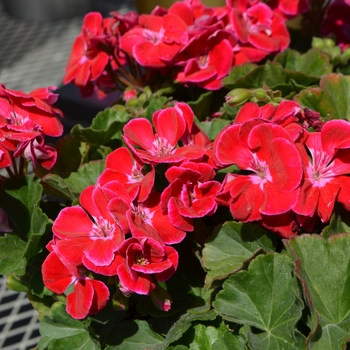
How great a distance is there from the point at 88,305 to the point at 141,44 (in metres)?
0.50

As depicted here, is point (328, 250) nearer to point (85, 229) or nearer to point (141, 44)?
point (85, 229)

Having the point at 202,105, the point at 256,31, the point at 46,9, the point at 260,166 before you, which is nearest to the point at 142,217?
the point at 260,166

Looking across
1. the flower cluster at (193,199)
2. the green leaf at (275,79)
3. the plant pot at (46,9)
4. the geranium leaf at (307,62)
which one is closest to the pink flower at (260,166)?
the flower cluster at (193,199)

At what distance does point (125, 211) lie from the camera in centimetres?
63

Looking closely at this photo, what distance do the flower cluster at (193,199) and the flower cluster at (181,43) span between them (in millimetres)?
305

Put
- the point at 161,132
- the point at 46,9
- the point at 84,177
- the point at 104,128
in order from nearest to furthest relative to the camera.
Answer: the point at 161,132 < the point at 84,177 < the point at 104,128 < the point at 46,9

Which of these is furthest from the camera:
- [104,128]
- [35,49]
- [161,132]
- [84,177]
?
[35,49]

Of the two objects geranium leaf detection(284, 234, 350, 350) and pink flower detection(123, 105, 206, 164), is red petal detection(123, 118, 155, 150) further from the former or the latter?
geranium leaf detection(284, 234, 350, 350)

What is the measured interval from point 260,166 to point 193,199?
89 millimetres

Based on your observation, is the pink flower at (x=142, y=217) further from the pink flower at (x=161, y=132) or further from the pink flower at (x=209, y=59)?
the pink flower at (x=209, y=59)

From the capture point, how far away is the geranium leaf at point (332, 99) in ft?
2.88

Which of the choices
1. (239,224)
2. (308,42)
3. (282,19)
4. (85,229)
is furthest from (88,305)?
(308,42)

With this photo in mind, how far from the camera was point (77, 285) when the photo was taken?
672 mm

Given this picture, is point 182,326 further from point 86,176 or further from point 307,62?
point 307,62
